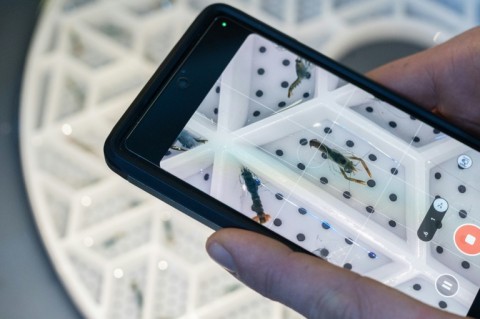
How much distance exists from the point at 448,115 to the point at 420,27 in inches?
3.7

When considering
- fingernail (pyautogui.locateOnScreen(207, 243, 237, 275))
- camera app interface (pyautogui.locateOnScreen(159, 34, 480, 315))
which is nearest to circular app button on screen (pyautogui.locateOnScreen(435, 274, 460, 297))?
camera app interface (pyautogui.locateOnScreen(159, 34, 480, 315))

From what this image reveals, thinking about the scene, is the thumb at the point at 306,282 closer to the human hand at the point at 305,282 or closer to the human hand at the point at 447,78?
the human hand at the point at 305,282

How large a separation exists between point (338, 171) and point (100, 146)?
174 mm

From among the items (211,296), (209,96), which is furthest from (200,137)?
(211,296)

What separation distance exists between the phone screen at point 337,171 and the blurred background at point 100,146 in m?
0.10

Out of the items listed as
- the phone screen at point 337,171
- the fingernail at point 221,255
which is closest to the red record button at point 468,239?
the phone screen at point 337,171

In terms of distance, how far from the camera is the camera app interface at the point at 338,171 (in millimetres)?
307

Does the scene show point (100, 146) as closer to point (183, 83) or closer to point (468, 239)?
point (183, 83)

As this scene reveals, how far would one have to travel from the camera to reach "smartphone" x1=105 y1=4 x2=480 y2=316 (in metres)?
0.30

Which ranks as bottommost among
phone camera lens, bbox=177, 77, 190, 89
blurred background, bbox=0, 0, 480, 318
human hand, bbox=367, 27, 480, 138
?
blurred background, bbox=0, 0, 480, 318

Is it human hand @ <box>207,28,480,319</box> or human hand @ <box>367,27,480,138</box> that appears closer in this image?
human hand @ <box>207,28,480,319</box>

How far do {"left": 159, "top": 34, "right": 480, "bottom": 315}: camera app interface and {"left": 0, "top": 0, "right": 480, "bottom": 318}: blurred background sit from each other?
0.10 m

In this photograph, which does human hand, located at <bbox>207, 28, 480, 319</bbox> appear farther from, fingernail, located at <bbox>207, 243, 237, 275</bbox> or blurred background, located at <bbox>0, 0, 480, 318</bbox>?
blurred background, located at <bbox>0, 0, 480, 318</bbox>

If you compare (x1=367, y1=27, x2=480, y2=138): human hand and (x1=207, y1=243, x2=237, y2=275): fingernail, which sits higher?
(x1=367, y1=27, x2=480, y2=138): human hand
